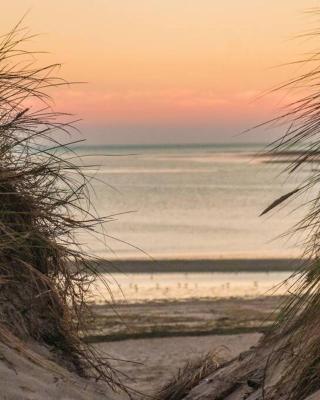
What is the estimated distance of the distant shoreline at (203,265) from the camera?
613 inches

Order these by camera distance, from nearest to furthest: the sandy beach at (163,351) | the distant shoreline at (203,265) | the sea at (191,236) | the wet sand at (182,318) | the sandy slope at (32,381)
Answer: the sandy slope at (32,381) < the sandy beach at (163,351) < the wet sand at (182,318) < the sea at (191,236) < the distant shoreline at (203,265)

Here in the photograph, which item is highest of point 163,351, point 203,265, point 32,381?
point 203,265

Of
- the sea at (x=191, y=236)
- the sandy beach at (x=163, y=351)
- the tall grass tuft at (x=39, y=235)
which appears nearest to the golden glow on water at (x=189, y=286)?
the sea at (x=191, y=236)

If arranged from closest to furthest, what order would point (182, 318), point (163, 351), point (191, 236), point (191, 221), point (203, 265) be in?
point (163, 351) < point (182, 318) < point (203, 265) < point (191, 236) < point (191, 221)

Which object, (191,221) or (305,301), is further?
(191,221)

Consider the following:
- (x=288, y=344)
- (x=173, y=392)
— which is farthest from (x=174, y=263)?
(x=288, y=344)

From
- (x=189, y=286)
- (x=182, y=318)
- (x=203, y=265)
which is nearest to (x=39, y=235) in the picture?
(x=182, y=318)

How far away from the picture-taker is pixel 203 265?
1636 centimetres

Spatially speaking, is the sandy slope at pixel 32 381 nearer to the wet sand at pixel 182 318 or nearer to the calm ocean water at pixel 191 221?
the calm ocean water at pixel 191 221

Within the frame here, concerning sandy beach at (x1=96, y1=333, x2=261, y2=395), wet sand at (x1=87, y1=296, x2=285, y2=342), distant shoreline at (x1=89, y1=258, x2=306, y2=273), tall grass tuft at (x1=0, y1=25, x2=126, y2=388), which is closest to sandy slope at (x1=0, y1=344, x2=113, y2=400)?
tall grass tuft at (x1=0, y1=25, x2=126, y2=388)

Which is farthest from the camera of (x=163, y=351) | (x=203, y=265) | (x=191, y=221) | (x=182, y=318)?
(x=191, y=221)

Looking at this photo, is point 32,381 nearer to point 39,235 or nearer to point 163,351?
point 39,235

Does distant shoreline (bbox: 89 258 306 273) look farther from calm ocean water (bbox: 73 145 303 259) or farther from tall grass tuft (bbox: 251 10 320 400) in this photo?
tall grass tuft (bbox: 251 10 320 400)

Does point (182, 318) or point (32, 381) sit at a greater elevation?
point (32, 381)
